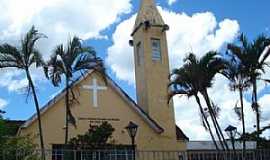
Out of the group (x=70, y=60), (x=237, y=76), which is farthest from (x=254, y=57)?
(x=70, y=60)

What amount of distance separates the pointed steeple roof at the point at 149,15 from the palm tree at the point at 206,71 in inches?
358

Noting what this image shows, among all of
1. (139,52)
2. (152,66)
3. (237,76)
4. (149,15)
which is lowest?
(237,76)

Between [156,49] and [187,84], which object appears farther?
[156,49]

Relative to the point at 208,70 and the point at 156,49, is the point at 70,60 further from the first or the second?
the point at 156,49

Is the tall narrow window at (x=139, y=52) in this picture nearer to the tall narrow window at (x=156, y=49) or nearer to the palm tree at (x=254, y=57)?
the tall narrow window at (x=156, y=49)

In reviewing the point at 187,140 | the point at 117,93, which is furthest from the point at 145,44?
the point at 187,140

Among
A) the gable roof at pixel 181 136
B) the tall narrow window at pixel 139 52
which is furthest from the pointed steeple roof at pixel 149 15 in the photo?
the gable roof at pixel 181 136

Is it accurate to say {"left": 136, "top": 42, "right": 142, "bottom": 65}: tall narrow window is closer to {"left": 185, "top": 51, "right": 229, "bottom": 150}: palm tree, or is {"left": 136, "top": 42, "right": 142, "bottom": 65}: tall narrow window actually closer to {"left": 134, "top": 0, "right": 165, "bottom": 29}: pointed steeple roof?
{"left": 134, "top": 0, "right": 165, "bottom": 29}: pointed steeple roof

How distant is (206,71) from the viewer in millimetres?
17469

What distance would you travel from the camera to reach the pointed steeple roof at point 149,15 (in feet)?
86.5

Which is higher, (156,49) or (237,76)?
(156,49)

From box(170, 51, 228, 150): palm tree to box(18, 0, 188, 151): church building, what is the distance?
5.66 metres

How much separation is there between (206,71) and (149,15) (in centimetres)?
994

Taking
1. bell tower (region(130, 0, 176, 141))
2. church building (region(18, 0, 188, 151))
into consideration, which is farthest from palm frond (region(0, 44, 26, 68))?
bell tower (region(130, 0, 176, 141))
